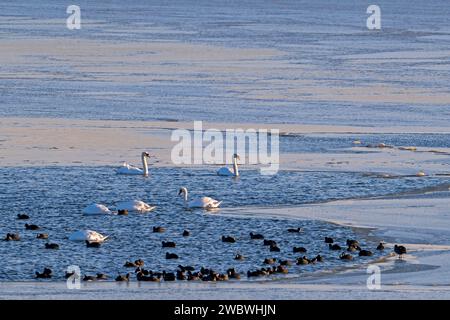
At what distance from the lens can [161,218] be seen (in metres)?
21.0

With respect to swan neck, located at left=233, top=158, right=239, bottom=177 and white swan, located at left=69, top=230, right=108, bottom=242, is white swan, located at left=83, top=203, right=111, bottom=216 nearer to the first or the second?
white swan, located at left=69, top=230, right=108, bottom=242

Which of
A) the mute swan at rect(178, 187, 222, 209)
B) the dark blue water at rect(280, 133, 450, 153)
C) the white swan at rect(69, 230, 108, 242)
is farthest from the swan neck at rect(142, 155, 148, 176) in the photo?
the white swan at rect(69, 230, 108, 242)

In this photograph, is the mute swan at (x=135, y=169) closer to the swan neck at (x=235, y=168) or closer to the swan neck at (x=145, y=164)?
the swan neck at (x=145, y=164)

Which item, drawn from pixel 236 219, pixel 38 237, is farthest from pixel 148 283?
pixel 236 219

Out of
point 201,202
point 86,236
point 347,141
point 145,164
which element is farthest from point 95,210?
point 347,141

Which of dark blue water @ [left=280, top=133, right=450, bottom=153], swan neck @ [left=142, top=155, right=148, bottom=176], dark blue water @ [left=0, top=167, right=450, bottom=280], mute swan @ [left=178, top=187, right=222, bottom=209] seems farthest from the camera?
dark blue water @ [left=280, top=133, right=450, bottom=153]

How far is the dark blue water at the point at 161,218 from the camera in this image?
18094mm

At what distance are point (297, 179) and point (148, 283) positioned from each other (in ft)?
27.7

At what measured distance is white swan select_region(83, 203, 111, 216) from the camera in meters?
20.9

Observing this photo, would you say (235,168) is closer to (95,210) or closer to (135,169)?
(135,169)

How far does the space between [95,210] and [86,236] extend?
2.02m

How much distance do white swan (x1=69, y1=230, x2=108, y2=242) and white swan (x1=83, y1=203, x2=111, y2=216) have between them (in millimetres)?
1770
